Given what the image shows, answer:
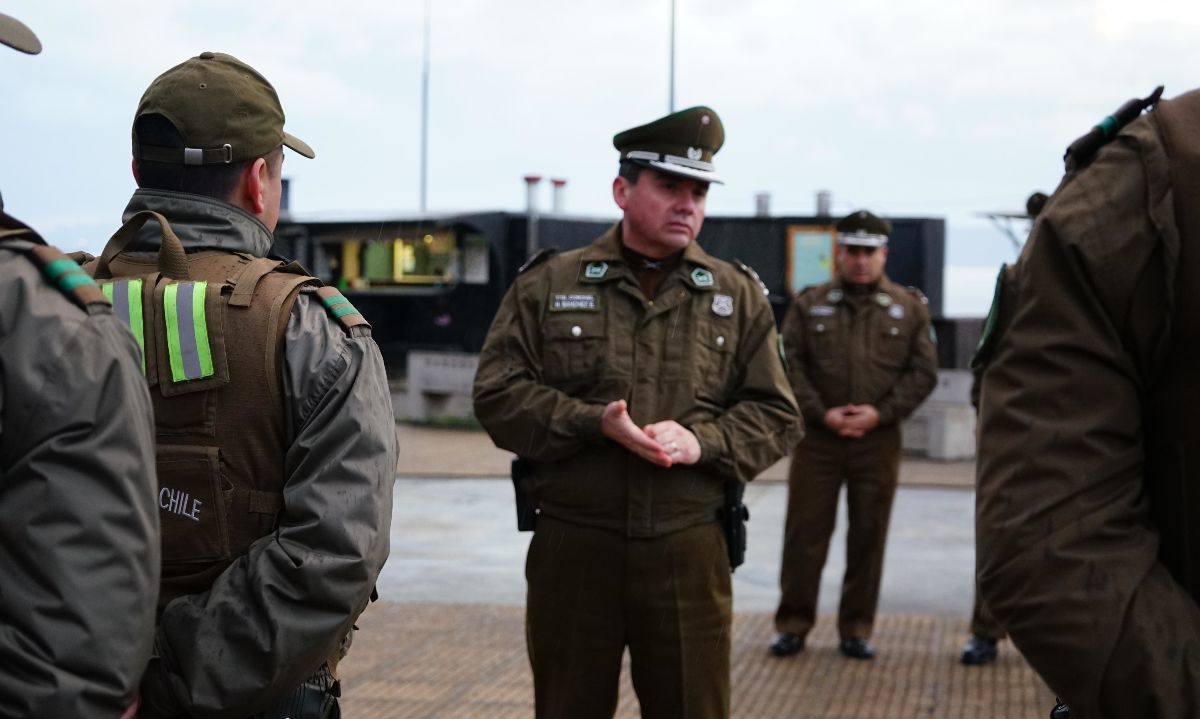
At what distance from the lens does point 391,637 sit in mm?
7633

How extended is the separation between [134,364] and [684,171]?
2.75 metres

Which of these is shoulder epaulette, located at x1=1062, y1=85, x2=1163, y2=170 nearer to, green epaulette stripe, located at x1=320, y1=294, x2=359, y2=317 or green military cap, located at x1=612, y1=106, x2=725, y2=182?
green epaulette stripe, located at x1=320, y1=294, x2=359, y2=317

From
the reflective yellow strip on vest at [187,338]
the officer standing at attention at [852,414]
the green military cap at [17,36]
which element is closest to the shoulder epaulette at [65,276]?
the green military cap at [17,36]

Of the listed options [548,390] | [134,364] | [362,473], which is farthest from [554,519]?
[134,364]

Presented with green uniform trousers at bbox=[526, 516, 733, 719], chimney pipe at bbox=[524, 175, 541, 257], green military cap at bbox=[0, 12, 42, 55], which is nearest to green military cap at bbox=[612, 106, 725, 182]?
green uniform trousers at bbox=[526, 516, 733, 719]

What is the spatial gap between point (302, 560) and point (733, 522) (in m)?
2.19

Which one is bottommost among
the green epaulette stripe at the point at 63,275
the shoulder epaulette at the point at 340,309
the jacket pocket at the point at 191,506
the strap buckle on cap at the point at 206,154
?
the jacket pocket at the point at 191,506

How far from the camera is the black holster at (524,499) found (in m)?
4.50

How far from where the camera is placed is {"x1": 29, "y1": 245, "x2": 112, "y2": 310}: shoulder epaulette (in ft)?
6.32

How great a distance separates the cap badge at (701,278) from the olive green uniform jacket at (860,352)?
2832 mm

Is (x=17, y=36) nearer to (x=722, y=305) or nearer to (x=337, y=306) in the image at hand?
(x=337, y=306)

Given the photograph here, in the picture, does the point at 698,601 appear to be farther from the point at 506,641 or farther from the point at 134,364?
the point at 506,641

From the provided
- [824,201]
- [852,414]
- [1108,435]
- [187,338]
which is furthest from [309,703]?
[824,201]

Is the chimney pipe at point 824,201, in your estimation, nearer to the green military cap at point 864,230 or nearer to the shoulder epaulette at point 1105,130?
the green military cap at point 864,230
